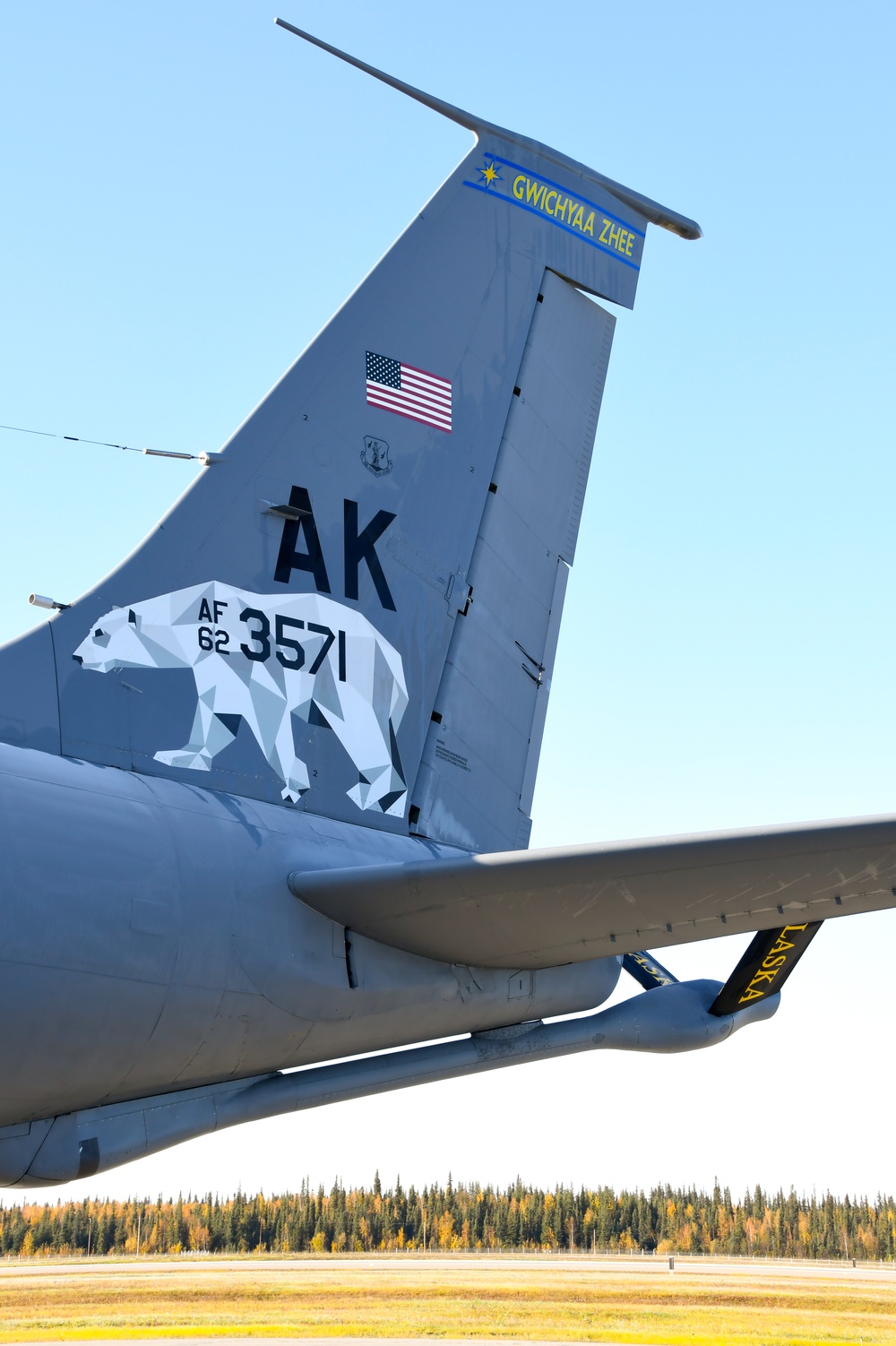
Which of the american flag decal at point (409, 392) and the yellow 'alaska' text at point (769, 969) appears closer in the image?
the yellow 'alaska' text at point (769, 969)

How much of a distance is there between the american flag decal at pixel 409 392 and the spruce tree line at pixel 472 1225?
259 ft

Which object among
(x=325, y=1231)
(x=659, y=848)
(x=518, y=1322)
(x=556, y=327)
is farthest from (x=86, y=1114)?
(x=325, y=1231)

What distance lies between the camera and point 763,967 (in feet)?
22.2

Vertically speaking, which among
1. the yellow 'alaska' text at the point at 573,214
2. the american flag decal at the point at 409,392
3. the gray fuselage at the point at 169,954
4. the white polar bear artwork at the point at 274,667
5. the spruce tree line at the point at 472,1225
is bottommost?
the spruce tree line at the point at 472,1225

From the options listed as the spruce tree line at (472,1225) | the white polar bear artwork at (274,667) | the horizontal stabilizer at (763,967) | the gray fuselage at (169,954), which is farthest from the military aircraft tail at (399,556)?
the spruce tree line at (472,1225)

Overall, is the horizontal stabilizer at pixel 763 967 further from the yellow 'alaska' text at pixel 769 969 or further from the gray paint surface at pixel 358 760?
the gray paint surface at pixel 358 760

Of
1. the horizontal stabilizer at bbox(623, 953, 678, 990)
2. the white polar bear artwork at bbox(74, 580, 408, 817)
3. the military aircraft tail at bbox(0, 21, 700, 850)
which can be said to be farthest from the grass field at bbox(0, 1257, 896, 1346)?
the white polar bear artwork at bbox(74, 580, 408, 817)

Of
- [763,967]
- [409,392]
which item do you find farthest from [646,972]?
[409,392]

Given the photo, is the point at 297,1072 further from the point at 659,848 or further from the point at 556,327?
the point at 556,327

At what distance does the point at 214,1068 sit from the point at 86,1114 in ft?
1.95

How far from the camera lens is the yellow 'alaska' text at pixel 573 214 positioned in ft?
29.1

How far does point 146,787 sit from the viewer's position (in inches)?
211

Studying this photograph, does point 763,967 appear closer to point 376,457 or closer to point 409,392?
point 376,457

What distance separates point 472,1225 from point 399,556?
297 ft
